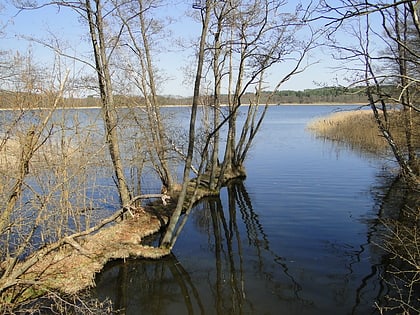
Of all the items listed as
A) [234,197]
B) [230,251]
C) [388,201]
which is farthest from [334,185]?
[230,251]

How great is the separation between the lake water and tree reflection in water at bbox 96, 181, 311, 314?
0.02 m

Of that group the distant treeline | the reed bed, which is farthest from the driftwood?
the reed bed

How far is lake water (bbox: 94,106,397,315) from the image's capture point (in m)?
7.72

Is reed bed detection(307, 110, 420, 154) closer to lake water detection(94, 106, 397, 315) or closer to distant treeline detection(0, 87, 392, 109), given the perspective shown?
distant treeline detection(0, 87, 392, 109)

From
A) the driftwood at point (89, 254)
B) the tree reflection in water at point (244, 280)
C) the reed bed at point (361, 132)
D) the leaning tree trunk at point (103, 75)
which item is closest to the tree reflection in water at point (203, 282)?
the tree reflection in water at point (244, 280)

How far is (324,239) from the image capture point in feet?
36.4

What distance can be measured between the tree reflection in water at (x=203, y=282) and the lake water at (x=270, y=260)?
22mm

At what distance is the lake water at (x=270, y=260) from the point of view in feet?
25.3

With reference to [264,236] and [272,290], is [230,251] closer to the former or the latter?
[264,236]

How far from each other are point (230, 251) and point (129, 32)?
949 centimetres

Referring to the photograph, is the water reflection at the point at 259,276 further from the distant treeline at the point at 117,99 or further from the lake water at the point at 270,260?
the distant treeline at the point at 117,99

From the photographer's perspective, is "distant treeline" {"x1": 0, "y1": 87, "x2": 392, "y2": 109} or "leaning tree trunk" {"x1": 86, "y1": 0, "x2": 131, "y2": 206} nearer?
"distant treeline" {"x1": 0, "y1": 87, "x2": 392, "y2": 109}

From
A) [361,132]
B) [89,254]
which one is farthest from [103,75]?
[361,132]

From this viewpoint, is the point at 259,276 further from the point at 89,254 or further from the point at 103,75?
the point at 103,75
